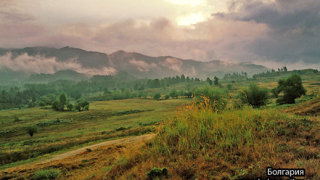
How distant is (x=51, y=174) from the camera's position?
448 inches

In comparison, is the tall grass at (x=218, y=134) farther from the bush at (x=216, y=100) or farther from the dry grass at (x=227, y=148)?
the bush at (x=216, y=100)

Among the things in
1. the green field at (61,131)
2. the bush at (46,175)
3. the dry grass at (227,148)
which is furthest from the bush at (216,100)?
the bush at (46,175)

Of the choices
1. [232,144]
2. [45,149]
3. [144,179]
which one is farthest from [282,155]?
[45,149]

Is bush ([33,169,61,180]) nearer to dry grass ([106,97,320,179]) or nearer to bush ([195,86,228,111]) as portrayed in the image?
dry grass ([106,97,320,179])

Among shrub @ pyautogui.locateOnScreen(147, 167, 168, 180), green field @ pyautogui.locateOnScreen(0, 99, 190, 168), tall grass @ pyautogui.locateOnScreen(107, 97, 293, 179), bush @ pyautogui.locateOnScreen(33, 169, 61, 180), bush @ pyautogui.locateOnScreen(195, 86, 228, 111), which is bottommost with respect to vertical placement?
green field @ pyautogui.locateOnScreen(0, 99, 190, 168)

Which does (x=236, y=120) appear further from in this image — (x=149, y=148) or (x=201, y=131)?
(x=149, y=148)

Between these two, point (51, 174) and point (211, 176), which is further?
point (51, 174)

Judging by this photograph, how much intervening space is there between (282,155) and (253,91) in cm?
5596

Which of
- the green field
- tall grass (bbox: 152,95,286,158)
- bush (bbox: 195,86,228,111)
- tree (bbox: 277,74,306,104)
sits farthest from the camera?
tree (bbox: 277,74,306,104)

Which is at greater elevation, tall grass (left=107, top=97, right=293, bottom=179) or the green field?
tall grass (left=107, top=97, right=293, bottom=179)

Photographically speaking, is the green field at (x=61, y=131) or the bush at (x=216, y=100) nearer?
the bush at (x=216, y=100)

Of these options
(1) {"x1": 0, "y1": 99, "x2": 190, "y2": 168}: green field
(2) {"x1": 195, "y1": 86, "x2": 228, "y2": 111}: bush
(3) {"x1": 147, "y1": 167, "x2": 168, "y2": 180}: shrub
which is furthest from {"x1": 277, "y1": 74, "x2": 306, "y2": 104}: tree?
(3) {"x1": 147, "y1": 167, "x2": 168, "y2": 180}: shrub

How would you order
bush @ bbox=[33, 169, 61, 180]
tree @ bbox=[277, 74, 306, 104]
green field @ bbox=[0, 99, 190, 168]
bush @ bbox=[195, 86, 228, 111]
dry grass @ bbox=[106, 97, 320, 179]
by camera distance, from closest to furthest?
dry grass @ bbox=[106, 97, 320, 179] < bush @ bbox=[33, 169, 61, 180] < bush @ bbox=[195, 86, 228, 111] < green field @ bbox=[0, 99, 190, 168] < tree @ bbox=[277, 74, 306, 104]

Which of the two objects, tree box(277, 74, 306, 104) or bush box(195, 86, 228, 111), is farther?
tree box(277, 74, 306, 104)
